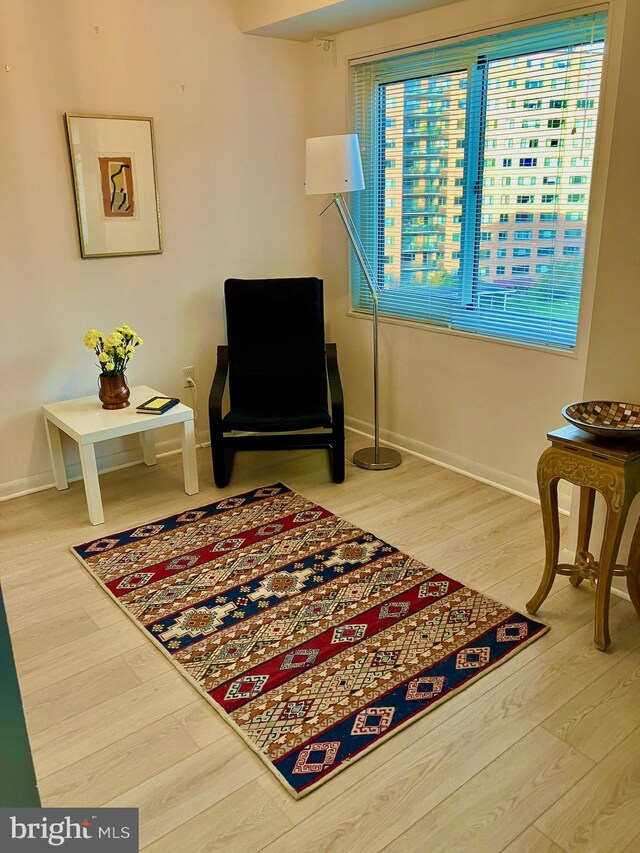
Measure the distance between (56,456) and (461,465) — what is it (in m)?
2.15

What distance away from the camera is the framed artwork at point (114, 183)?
339 centimetres

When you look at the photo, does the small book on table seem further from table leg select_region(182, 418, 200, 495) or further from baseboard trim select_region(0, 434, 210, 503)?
baseboard trim select_region(0, 434, 210, 503)

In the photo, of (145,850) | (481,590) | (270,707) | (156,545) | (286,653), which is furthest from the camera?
(156,545)

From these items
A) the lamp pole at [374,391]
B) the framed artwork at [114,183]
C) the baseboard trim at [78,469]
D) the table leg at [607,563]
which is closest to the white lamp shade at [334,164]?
the lamp pole at [374,391]

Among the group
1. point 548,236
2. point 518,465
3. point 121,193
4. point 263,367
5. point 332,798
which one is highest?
point 121,193

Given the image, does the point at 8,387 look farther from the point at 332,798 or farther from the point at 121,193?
the point at 332,798

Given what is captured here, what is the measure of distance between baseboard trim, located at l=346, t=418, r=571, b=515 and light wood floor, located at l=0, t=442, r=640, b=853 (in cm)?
59

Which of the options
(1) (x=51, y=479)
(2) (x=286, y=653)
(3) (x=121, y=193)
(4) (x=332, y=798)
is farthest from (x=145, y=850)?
(3) (x=121, y=193)

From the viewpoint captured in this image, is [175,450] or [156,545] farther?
[175,450]

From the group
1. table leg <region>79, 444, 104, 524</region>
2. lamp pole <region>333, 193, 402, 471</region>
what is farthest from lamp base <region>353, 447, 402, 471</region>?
table leg <region>79, 444, 104, 524</region>

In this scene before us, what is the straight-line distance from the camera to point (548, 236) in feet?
10.2

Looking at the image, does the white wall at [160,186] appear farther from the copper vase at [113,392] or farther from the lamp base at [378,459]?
the lamp base at [378,459]

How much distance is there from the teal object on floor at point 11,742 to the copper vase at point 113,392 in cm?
278

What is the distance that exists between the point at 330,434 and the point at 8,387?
163 centimetres
